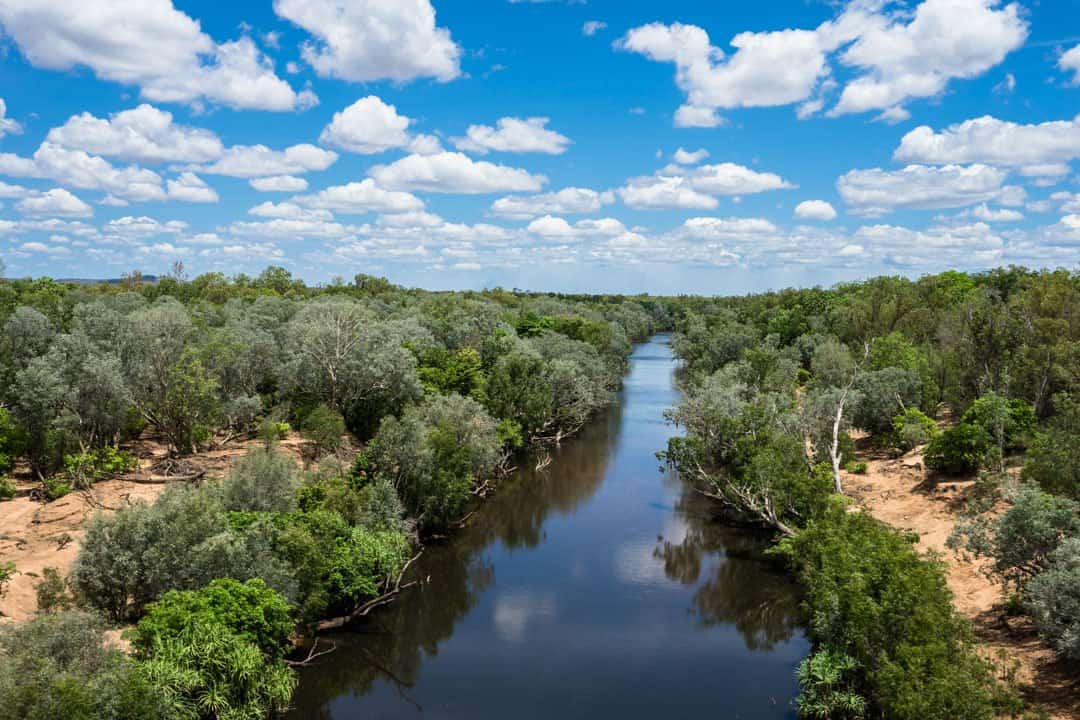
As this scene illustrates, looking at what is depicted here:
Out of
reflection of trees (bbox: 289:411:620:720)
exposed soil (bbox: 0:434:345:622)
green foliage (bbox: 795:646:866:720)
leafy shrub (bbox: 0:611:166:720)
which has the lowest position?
reflection of trees (bbox: 289:411:620:720)

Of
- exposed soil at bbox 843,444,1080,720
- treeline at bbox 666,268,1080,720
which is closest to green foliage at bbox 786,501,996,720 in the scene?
treeline at bbox 666,268,1080,720

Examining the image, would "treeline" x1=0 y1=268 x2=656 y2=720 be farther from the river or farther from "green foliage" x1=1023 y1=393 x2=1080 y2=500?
"green foliage" x1=1023 y1=393 x2=1080 y2=500

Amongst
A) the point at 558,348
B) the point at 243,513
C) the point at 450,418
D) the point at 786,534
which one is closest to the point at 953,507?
the point at 786,534

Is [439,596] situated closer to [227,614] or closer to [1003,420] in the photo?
[227,614]

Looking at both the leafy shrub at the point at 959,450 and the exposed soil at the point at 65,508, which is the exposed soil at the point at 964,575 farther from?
the exposed soil at the point at 65,508

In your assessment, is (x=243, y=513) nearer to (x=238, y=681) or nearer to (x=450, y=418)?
(x=238, y=681)

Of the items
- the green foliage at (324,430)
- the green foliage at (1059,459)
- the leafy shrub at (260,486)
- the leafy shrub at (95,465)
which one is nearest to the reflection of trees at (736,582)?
the green foliage at (1059,459)
